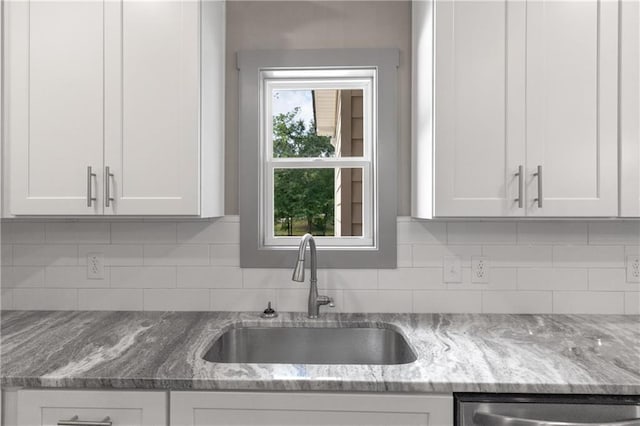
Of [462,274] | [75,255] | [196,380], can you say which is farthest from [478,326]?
[75,255]

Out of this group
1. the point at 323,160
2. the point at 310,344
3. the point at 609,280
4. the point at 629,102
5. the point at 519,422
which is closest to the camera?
the point at 519,422

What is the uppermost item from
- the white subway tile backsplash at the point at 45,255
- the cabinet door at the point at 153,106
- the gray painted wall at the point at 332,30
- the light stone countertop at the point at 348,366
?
the gray painted wall at the point at 332,30

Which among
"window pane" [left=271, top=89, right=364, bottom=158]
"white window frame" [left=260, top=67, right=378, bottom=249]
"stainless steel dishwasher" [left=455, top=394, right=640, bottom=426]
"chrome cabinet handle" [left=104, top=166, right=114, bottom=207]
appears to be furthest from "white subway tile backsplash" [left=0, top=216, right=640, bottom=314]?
"stainless steel dishwasher" [left=455, top=394, right=640, bottom=426]

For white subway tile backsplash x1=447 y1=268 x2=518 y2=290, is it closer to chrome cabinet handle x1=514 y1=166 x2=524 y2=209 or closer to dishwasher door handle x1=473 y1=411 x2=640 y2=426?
chrome cabinet handle x1=514 y1=166 x2=524 y2=209

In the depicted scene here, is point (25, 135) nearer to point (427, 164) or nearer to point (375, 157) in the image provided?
point (375, 157)

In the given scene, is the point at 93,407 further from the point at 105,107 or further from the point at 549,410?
the point at 549,410

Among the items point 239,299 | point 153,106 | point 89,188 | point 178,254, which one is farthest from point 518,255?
point 89,188

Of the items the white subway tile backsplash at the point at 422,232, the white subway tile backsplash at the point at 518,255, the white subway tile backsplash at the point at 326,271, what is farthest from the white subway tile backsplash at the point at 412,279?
the white subway tile backsplash at the point at 518,255

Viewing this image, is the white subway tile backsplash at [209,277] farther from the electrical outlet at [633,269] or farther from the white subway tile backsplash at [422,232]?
the electrical outlet at [633,269]

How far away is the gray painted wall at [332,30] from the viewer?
5.90ft

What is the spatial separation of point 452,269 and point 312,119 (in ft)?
3.22

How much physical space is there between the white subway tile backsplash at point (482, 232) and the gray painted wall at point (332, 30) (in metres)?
0.24

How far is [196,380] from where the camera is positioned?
3.57ft

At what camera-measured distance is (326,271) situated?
181 cm
